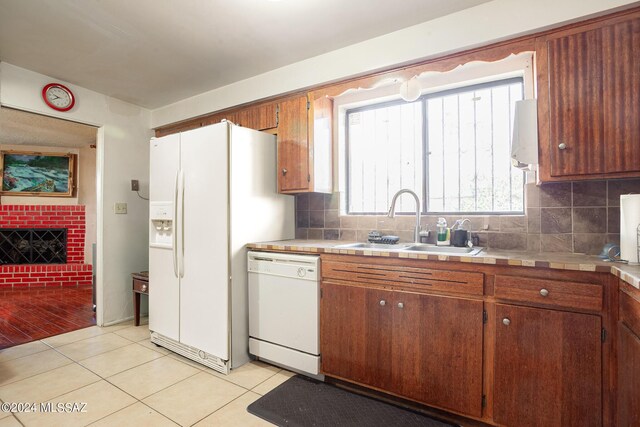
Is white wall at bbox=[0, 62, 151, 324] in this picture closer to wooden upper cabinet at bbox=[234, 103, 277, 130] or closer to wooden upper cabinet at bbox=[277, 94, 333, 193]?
wooden upper cabinet at bbox=[234, 103, 277, 130]

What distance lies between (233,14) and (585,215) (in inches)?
97.9

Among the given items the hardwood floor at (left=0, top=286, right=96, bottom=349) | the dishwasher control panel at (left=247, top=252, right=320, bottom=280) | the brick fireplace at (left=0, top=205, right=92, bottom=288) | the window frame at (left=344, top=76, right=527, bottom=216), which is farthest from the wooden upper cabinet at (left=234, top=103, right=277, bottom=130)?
the brick fireplace at (left=0, top=205, right=92, bottom=288)

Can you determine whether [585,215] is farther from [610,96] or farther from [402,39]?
[402,39]

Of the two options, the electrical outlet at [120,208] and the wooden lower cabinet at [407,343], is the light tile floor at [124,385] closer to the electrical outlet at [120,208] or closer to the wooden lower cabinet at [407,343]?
the wooden lower cabinet at [407,343]

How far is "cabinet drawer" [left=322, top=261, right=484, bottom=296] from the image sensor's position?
1.73 m

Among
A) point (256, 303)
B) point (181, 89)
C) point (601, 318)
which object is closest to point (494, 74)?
point (601, 318)

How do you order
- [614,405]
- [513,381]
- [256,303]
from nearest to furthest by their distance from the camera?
[614,405]
[513,381]
[256,303]

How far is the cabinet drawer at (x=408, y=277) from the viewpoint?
Answer: 173cm

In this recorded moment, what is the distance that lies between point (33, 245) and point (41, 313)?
2.35m

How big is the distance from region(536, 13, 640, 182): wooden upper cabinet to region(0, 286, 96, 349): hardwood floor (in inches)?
170

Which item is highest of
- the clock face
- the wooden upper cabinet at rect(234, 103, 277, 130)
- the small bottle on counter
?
the clock face

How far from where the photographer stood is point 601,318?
1.45 m

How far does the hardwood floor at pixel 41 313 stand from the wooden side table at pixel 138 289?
1.57ft

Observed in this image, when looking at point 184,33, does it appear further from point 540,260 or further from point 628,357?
point 628,357
